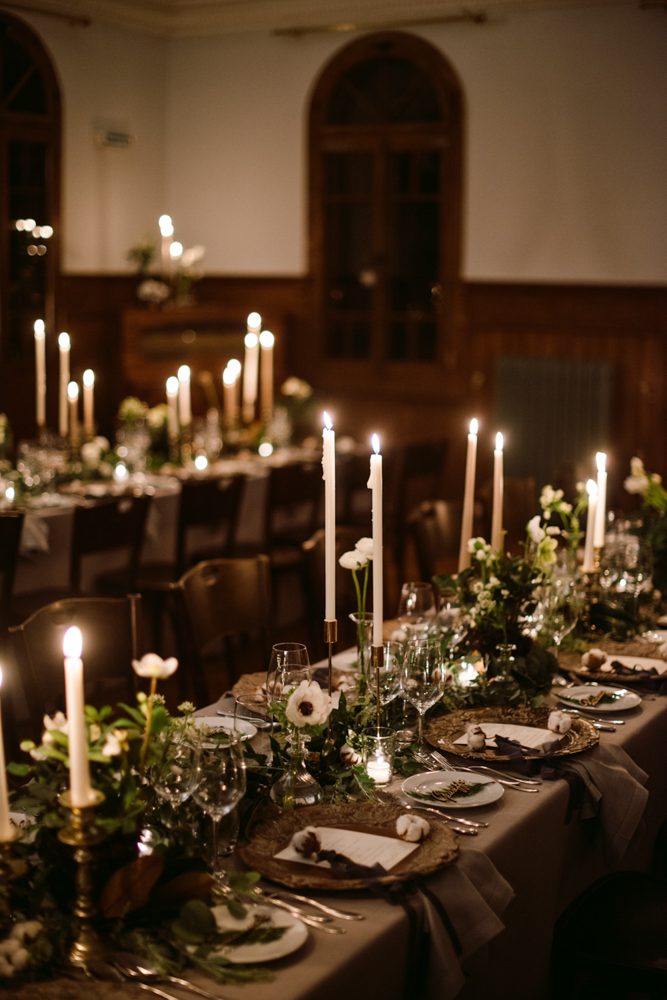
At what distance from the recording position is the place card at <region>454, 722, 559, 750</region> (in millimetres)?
2242

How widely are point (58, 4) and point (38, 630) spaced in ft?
21.5

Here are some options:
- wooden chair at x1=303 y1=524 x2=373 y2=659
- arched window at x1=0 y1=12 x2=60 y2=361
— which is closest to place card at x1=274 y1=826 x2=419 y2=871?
wooden chair at x1=303 y1=524 x2=373 y2=659

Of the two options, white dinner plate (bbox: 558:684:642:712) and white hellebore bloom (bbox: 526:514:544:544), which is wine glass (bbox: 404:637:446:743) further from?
white hellebore bloom (bbox: 526:514:544:544)

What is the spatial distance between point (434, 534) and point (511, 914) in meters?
2.21

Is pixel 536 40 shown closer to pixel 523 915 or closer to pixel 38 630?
pixel 38 630

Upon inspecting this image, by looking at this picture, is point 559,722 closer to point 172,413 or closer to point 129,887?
point 129,887

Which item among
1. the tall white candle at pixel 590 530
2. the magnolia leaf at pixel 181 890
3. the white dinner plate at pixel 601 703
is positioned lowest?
the white dinner plate at pixel 601 703

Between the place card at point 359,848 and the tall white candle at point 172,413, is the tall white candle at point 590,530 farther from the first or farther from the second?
the tall white candle at point 172,413

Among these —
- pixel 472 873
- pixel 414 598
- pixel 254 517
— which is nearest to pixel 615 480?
pixel 254 517

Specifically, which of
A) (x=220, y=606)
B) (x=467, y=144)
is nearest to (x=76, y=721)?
(x=220, y=606)

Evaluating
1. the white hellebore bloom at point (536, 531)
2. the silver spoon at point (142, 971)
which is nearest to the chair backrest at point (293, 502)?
the white hellebore bloom at point (536, 531)

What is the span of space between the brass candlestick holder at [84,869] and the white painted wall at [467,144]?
6.34 metres

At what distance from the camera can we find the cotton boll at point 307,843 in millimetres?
1743

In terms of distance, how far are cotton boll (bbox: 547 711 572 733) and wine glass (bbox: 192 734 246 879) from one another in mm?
832
